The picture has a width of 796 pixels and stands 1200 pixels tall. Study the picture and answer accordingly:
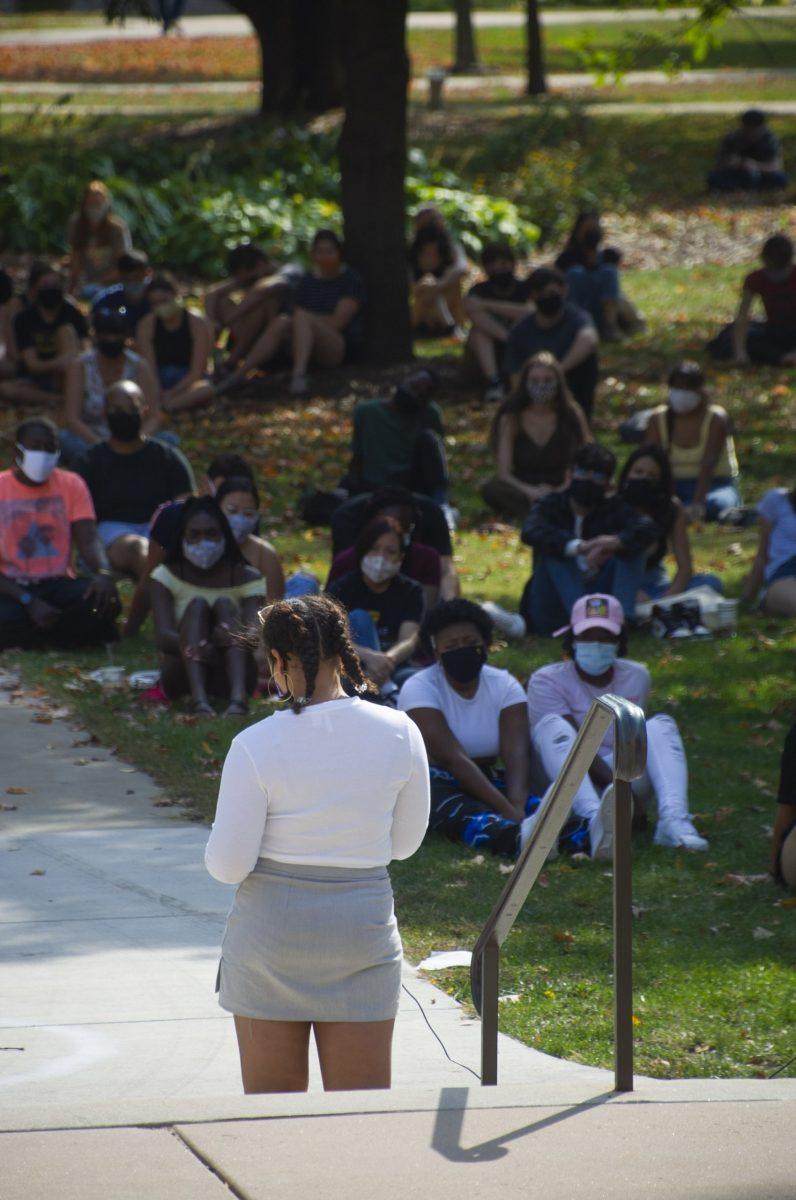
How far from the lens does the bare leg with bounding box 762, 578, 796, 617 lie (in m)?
11.0

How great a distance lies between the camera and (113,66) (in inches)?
1687

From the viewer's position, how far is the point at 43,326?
14953 mm

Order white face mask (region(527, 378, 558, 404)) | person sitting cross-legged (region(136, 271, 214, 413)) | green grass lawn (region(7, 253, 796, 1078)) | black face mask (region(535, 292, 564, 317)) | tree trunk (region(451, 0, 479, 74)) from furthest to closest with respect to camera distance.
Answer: tree trunk (region(451, 0, 479, 74)) → person sitting cross-legged (region(136, 271, 214, 413)) → black face mask (region(535, 292, 564, 317)) → white face mask (region(527, 378, 558, 404)) → green grass lawn (region(7, 253, 796, 1078))

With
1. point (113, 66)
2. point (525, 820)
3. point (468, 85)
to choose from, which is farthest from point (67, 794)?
point (113, 66)

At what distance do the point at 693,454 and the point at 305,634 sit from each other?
9074mm

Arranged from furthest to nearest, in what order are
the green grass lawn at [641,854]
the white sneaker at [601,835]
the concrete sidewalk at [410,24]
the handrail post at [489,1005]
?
the concrete sidewalk at [410,24], the white sneaker at [601,835], the green grass lawn at [641,854], the handrail post at [489,1005]

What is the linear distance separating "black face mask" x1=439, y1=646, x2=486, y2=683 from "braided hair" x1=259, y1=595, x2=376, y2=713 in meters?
3.66

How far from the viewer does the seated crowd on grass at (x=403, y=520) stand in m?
7.90

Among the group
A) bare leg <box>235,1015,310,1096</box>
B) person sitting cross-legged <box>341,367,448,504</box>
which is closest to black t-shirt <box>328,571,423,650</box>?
person sitting cross-legged <box>341,367,448,504</box>

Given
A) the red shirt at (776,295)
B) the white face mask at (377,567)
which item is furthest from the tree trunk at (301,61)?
the white face mask at (377,567)

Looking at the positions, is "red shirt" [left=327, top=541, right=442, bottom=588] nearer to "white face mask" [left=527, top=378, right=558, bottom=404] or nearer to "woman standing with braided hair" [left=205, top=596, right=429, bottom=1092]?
"white face mask" [left=527, top=378, right=558, bottom=404]

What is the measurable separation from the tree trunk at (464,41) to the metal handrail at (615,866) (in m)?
37.5

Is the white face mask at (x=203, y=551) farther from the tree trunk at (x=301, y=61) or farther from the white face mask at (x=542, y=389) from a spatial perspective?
the tree trunk at (x=301, y=61)

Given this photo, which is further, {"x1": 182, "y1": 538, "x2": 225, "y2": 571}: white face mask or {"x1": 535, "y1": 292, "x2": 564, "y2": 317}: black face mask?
{"x1": 535, "y1": 292, "x2": 564, "y2": 317}: black face mask
